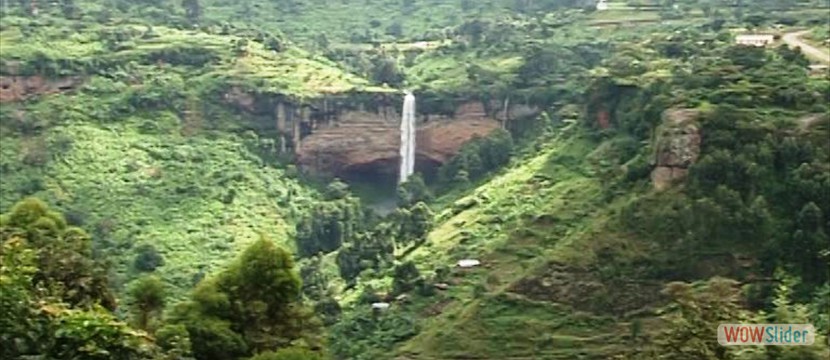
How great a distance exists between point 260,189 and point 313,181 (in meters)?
4.72

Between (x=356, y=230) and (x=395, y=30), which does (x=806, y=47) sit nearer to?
(x=356, y=230)

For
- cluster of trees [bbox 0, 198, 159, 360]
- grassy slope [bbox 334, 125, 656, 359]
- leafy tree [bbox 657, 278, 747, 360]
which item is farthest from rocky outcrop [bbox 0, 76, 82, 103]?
leafy tree [bbox 657, 278, 747, 360]

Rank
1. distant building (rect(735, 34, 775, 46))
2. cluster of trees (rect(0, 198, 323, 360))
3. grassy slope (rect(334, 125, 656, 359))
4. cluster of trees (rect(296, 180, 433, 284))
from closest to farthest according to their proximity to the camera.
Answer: cluster of trees (rect(0, 198, 323, 360)) → grassy slope (rect(334, 125, 656, 359)) → cluster of trees (rect(296, 180, 433, 284)) → distant building (rect(735, 34, 775, 46))

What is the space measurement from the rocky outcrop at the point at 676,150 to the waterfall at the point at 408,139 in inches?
795

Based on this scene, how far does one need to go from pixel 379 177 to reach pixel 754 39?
17.0 meters

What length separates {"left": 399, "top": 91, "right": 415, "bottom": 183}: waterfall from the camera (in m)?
47.4

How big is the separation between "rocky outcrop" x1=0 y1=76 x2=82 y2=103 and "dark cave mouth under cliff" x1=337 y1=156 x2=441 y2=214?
11.5m

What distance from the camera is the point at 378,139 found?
48.0 metres

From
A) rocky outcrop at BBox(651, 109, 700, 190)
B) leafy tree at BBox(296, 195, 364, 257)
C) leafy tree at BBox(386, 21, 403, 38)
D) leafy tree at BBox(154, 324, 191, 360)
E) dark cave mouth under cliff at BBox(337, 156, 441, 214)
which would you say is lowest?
dark cave mouth under cliff at BBox(337, 156, 441, 214)

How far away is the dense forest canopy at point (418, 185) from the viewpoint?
57.5 feet

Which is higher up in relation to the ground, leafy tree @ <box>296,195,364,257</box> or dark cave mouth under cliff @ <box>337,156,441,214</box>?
leafy tree @ <box>296,195,364,257</box>

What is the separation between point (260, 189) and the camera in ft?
139

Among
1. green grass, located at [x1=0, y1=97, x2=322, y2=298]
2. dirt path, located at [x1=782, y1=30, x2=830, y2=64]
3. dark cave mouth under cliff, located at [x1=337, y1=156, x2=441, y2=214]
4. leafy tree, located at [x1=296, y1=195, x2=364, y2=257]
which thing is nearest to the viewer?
dirt path, located at [x1=782, y1=30, x2=830, y2=64]

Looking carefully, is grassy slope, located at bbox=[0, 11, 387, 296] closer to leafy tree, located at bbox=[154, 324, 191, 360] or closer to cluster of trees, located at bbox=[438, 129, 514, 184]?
cluster of trees, located at bbox=[438, 129, 514, 184]
